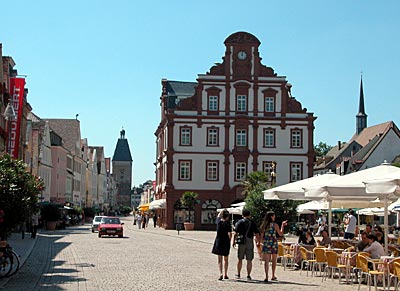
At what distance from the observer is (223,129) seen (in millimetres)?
68750

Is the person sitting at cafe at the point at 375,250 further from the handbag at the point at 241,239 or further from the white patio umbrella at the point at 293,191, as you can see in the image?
the white patio umbrella at the point at 293,191

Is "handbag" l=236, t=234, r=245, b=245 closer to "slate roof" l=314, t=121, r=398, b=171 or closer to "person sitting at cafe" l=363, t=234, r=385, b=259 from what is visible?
"person sitting at cafe" l=363, t=234, r=385, b=259

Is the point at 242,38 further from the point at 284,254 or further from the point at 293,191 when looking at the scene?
the point at 284,254

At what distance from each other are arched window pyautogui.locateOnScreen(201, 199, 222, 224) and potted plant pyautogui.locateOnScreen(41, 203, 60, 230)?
566 inches

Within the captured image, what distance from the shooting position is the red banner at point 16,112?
48.4 metres

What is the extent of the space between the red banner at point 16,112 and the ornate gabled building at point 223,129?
64.7ft

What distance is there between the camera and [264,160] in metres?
69.7

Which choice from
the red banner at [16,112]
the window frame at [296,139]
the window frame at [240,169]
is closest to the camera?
the red banner at [16,112]

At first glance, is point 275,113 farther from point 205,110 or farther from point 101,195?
point 101,195

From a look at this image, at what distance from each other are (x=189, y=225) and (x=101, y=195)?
95.2 metres

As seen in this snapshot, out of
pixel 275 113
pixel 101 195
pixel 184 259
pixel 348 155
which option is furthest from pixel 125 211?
pixel 184 259

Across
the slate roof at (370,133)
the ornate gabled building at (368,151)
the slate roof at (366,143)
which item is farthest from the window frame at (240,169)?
the slate roof at (370,133)

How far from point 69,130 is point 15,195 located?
85222mm

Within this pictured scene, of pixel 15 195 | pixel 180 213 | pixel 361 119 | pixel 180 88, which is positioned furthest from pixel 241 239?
pixel 361 119
